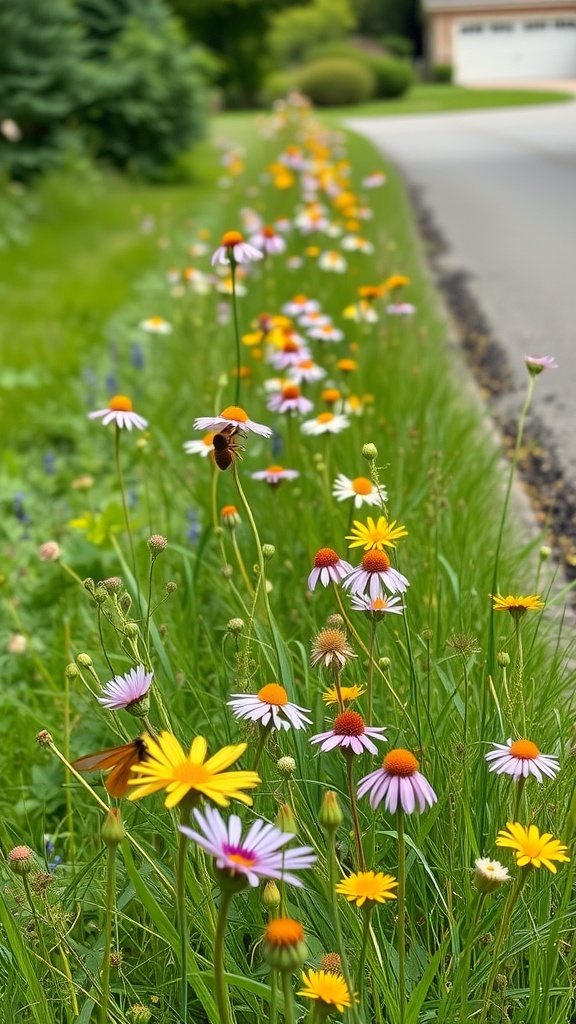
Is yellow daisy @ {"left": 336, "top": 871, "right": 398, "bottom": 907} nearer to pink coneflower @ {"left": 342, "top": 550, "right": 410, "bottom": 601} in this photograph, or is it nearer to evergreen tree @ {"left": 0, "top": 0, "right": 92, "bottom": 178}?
pink coneflower @ {"left": 342, "top": 550, "right": 410, "bottom": 601}

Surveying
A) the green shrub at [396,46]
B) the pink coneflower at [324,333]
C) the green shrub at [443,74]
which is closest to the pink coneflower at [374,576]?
the pink coneflower at [324,333]

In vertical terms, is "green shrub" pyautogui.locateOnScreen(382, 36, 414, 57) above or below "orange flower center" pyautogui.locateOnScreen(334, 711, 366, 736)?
below

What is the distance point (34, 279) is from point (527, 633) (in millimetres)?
4728

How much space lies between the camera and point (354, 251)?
4852 millimetres

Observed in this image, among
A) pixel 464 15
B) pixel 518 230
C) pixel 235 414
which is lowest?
pixel 464 15

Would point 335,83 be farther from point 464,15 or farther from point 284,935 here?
point 284,935

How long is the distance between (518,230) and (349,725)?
615cm

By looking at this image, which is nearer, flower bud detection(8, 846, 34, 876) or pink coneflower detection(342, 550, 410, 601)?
flower bud detection(8, 846, 34, 876)

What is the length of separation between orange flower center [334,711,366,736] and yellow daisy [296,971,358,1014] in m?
0.26

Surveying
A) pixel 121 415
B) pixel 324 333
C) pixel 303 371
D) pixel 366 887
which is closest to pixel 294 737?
pixel 366 887

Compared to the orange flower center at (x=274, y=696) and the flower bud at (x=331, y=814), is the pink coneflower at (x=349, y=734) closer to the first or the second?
the orange flower center at (x=274, y=696)

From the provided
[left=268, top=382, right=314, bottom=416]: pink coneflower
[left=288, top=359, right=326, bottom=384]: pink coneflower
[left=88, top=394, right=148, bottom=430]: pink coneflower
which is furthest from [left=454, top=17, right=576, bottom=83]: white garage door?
[left=88, top=394, right=148, bottom=430]: pink coneflower

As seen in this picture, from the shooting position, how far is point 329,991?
878 mm

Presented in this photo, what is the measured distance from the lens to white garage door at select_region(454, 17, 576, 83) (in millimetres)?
40750
